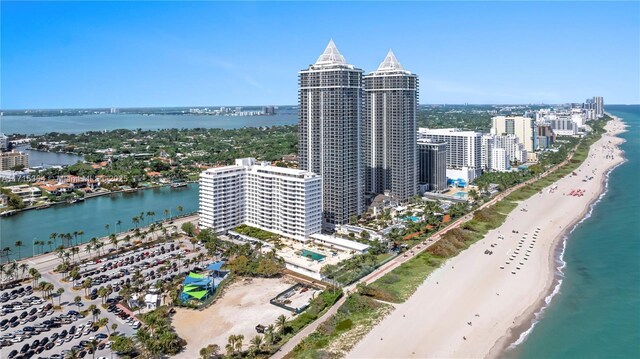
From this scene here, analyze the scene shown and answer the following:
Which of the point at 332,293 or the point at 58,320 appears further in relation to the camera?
the point at 332,293

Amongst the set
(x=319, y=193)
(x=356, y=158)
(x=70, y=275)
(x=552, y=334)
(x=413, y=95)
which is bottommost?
(x=552, y=334)

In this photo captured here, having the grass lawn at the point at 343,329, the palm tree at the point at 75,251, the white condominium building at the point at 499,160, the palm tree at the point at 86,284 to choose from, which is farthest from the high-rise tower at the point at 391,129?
the palm tree at the point at 86,284

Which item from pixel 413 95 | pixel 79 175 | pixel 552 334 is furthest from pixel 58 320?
pixel 79 175

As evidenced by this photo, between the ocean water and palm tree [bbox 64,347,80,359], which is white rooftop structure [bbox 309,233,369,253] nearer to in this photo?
the ocean water

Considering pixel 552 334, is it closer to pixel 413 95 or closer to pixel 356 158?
pixel 356 158

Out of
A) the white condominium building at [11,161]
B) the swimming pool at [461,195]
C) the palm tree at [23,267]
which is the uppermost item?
the white condominium building at [11,161]

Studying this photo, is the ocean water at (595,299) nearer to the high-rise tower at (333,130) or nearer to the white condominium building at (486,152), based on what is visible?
the high-rise tower at (333,130)
